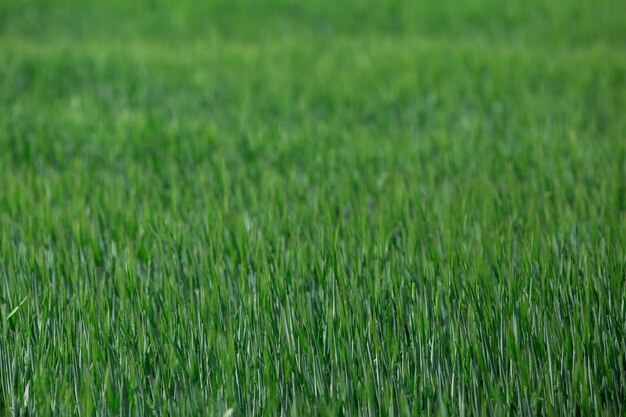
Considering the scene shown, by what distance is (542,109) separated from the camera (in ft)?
17.5

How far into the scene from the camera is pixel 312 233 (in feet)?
10.5

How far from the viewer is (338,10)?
8.78 meters

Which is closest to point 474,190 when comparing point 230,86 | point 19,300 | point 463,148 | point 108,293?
point 463,148

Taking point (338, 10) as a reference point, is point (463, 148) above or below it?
below

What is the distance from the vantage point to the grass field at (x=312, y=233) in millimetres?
2197

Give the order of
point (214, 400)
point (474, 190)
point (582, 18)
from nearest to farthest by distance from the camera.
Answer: point (214, 400) < point (474, 190) < point (582, 18)

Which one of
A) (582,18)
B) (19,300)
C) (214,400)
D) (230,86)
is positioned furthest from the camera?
(582,18)

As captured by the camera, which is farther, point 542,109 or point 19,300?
point 542,109

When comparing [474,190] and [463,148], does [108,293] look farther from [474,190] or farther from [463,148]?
[463,148]

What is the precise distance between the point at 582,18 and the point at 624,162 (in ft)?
15.5

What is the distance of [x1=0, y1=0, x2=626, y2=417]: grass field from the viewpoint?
2.20 m

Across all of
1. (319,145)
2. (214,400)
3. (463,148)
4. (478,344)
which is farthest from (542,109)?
(214,400)

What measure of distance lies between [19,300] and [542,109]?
12.7ft

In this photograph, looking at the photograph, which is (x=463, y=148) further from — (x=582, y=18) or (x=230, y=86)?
(x=582, y=18)
